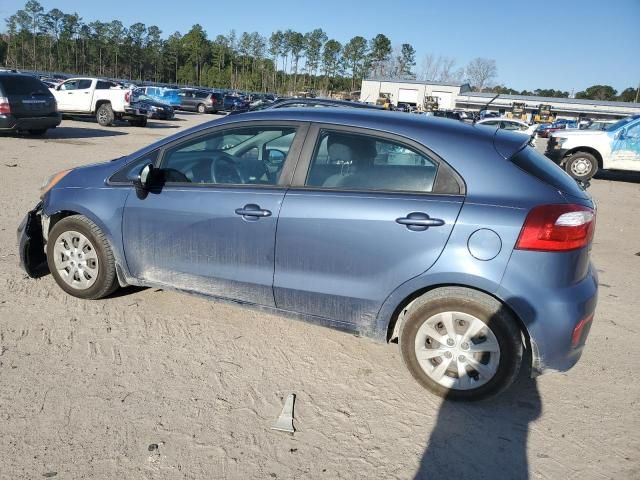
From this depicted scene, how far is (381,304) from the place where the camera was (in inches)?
120

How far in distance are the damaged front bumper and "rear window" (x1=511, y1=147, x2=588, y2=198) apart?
3647 millimetres

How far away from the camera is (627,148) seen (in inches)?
516

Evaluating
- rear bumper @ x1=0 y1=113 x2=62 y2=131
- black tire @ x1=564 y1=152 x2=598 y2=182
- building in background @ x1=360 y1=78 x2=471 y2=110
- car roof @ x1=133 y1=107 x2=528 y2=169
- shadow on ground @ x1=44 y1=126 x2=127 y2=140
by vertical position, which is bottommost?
shadow on ground @ x1=44 y1=126 x2=127 y2=140

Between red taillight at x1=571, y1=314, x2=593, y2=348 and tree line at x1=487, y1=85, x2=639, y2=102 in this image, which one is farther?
tree line at x1=487, y1=85, x2=639, y2=102

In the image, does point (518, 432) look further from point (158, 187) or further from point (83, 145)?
point (83, 145)

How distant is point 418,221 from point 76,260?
272cm

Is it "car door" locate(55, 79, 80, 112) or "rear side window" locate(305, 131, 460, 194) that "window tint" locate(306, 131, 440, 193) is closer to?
"rear side window" locate(305, 131, 460, 194)

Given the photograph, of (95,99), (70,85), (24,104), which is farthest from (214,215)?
(70,85)

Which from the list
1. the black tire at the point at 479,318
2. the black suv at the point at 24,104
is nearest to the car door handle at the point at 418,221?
the black tire at the point at 479,318

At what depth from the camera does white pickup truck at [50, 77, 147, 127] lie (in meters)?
19.6

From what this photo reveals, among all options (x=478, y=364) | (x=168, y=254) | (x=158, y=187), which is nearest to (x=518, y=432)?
(x=478, y=364)

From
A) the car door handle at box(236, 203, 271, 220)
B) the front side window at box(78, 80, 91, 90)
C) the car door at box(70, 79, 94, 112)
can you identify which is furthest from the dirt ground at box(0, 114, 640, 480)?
the front side window at box(78, 80, 91, 90)

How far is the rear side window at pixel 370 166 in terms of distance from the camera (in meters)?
2.97

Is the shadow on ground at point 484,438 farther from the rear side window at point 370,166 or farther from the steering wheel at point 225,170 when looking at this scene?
A: the steering wheel at point 225,170
